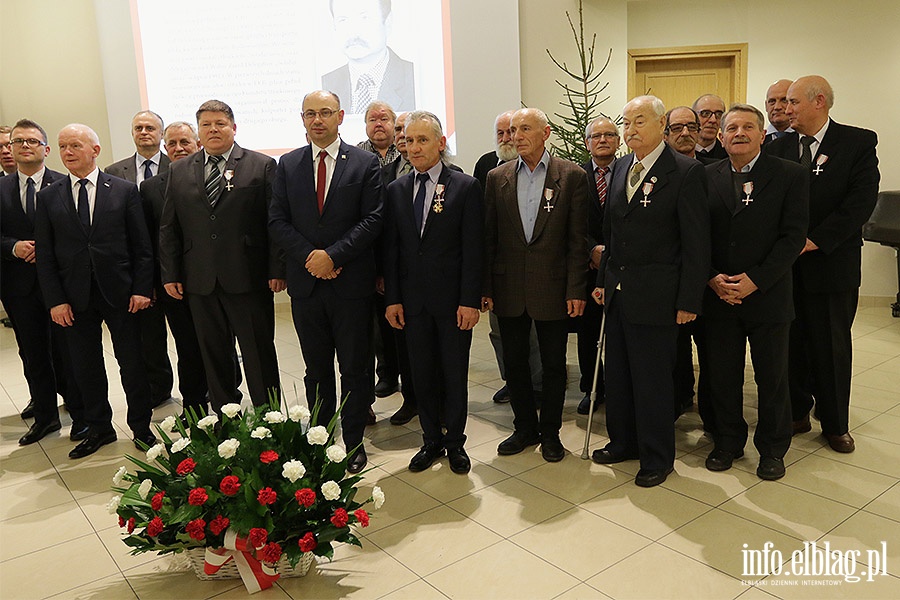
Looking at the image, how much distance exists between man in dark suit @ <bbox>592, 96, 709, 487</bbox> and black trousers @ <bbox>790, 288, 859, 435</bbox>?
0.83m

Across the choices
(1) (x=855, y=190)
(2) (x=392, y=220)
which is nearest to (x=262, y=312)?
(2) (x=392, y=220)

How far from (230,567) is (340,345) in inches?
47.7

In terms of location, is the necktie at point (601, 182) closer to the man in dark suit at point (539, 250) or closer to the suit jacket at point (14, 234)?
the man in dark suit at point (539, 250)

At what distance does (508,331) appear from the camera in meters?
3.64

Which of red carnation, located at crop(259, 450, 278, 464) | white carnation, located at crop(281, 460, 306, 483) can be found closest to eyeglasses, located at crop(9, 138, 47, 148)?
red carnation, located at crop(259, 450, 278, 464)

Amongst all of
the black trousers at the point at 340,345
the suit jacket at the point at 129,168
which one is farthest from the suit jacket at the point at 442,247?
the suit jacket at the point at 129,168

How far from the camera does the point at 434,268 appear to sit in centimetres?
341

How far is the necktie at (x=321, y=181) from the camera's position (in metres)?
3.45

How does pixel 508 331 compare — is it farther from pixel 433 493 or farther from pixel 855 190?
pixel 855 190

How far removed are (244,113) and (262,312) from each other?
3591 mm

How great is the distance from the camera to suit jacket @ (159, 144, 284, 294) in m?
3.63

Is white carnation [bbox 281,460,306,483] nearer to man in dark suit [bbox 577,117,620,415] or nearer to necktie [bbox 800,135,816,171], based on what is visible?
man in dark suit [bbox 577,117,620,415]

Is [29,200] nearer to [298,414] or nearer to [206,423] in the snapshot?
[206,423]

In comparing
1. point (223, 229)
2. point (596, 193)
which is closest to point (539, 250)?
point (596, 193)
